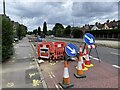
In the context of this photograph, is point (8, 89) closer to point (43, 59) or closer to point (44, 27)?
point (43, 59)

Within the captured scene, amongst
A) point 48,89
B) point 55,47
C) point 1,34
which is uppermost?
point 1,34

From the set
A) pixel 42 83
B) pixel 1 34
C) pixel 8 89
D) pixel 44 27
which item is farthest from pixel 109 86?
pixel 44 27

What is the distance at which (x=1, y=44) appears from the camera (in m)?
12.4

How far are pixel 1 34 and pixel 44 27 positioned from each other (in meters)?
142

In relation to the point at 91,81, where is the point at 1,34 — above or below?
above

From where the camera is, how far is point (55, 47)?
1335 cm

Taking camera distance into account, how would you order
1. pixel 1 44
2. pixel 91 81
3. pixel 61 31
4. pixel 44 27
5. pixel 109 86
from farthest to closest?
pixel 44 27 → pixel 61 31 → pixel 1 44 → pixel 91 81 → pixel 109 86

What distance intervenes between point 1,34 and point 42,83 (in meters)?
6.48

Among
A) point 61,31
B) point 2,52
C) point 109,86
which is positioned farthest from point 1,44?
point 61,31

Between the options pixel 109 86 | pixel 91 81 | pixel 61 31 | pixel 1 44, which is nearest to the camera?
pixel 109 86

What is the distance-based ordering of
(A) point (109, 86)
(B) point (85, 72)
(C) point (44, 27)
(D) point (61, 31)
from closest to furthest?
(A) point (109, 86) < (B) point (85, 72) < (D) point (61, 31) < (C) point (44, 27)

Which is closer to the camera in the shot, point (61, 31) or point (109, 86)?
point (109, 86)

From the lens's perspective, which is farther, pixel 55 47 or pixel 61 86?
pixel 55 47

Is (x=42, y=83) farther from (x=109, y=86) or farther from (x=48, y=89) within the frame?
(x=109, y=86)
